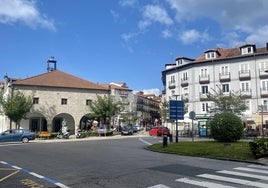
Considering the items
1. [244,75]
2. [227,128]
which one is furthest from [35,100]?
[227,128]

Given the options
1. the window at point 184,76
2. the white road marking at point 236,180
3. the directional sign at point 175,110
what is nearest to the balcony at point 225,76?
the window at point 184,76

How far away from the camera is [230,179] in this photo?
399 inches

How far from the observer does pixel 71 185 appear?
928 centimetres

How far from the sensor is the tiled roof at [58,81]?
53.2 meters

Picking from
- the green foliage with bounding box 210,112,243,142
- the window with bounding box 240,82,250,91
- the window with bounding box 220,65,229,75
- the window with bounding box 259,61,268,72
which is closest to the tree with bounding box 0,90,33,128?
the green foliage with bounding box 210,112,243,142

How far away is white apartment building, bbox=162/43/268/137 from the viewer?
53.8 meters

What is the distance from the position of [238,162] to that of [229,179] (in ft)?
17.5

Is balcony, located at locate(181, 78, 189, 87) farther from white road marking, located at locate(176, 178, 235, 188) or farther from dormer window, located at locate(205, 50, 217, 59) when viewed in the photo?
white road marking, located at locate(176, 178, 235, 188)

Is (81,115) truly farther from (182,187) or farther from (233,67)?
(182,187)

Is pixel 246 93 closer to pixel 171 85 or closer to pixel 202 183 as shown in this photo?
pixel 171 85

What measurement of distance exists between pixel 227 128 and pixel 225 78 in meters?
36.6

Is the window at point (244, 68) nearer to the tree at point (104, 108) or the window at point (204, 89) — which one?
the window at point (204, 89)

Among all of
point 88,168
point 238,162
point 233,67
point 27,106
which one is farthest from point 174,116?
point 233,67

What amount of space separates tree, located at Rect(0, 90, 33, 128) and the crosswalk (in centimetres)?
4062
